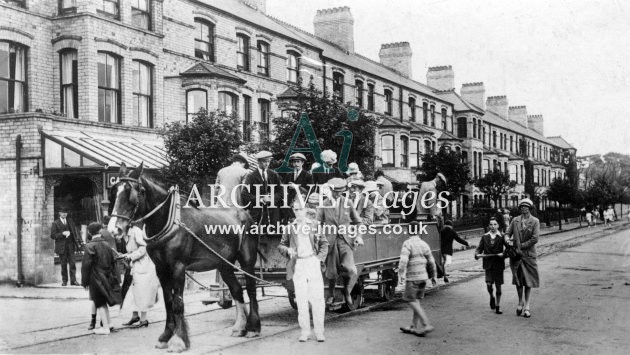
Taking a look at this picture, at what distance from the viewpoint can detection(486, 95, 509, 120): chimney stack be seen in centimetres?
6317

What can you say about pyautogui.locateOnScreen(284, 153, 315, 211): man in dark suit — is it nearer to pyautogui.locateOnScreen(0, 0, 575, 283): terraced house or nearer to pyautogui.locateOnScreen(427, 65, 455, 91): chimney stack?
pyautogui.locateOnScreen(0, 0, 575, 283): terraced house

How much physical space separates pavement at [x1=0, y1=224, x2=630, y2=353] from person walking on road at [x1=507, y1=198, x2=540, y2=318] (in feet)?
4.33

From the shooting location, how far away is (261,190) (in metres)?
8.82

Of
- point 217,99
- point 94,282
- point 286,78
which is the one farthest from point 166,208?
point 286,78

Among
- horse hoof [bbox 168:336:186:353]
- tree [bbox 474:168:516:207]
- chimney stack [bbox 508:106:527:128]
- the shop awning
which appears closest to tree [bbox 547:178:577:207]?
tree [bbox 474:168:516:207]

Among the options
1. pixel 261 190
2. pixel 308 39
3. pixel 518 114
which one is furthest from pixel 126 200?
pixel 518 114

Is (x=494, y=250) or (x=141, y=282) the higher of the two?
(x=494, y=250)

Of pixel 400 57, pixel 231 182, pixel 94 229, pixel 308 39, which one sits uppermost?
pixel 400 57

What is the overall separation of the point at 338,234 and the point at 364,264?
1221 mm

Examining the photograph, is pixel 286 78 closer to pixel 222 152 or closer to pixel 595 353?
pixel 222 152

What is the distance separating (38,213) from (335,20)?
2526cm

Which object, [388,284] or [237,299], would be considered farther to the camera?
[388,284]

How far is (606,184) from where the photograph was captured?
47.6 metres

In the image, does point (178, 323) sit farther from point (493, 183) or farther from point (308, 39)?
point (493, 183)
